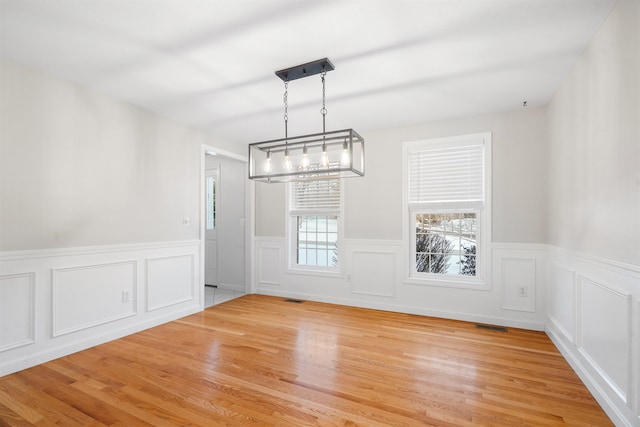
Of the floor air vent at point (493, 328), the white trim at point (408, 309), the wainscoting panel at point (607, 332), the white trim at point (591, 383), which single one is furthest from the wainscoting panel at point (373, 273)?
the wainscoting panel at point (607, 332)

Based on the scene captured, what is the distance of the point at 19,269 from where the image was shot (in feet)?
8.73

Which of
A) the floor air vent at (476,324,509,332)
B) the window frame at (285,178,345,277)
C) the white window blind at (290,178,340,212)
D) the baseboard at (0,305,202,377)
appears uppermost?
the white window blind at (290,178,340,212)

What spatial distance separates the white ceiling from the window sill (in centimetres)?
209

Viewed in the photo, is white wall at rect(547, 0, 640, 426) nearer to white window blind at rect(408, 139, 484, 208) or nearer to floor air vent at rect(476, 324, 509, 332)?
floor air vent at rect(476, 324, 509, 332)

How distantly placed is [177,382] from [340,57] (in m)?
2.83

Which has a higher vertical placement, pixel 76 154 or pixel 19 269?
pixel 76 154

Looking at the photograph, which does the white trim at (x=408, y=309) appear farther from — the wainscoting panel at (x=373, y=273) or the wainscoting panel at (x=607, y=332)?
the wainscoting panel at (x=607, y=332)

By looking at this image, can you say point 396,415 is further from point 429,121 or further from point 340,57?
point 429,121

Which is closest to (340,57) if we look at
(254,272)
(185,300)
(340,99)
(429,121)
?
(340,99)

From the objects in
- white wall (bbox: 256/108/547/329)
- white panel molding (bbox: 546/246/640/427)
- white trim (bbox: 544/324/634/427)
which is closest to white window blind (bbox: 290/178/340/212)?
white wall (bbox: 256/108/547/329)

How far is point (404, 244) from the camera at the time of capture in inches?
170

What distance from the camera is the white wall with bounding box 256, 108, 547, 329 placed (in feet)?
12.1

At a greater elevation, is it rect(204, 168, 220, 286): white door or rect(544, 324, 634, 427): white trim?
rect(204, 168, 220, 286): white door

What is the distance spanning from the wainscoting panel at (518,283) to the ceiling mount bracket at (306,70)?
301cm
